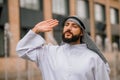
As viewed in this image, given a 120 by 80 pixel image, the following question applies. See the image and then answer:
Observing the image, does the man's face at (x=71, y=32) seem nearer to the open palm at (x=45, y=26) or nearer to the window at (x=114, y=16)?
the open palm at (x=45, y=26)

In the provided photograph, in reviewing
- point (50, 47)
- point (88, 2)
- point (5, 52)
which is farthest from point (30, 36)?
point (88, 2)

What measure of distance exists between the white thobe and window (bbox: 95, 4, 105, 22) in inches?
1691

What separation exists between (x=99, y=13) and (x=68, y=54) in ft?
146

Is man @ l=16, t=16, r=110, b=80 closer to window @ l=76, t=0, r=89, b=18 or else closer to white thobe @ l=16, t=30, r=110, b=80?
white thobe @ l=16, t=30, r=110, b=80

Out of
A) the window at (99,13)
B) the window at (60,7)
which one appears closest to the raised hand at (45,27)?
the window at (60,7)

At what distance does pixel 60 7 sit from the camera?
129 feet

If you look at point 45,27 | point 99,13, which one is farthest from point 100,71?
point 99,13

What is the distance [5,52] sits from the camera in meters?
31.1

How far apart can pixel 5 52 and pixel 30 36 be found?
26983mm

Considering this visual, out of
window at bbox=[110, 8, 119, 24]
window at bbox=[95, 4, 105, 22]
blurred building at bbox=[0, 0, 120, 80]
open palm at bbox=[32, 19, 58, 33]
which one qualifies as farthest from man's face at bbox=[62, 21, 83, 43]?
window at bbox=[110, 8, 119, 24]

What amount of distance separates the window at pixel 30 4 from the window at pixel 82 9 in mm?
7473

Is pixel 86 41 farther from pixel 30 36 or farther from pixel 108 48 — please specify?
pixel 108 48

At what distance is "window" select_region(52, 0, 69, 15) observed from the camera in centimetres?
3841

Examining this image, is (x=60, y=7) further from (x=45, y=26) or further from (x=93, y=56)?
(x=93, y=56)
